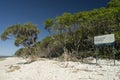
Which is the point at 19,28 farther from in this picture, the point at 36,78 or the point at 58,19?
the point at 36,78

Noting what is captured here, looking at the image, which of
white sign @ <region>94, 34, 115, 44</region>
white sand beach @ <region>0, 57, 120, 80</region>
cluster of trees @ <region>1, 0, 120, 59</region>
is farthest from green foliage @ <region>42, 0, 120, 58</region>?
white sand beach @ <region>0, 57, 120, 80</region>

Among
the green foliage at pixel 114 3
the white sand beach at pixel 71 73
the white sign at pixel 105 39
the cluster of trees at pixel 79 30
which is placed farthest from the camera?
the green foliage at pixel 114 3

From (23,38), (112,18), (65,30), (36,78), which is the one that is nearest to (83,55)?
(65,30)

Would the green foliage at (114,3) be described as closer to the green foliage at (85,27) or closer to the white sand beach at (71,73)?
the green foliage at (85,27)

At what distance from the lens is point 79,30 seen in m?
29.8

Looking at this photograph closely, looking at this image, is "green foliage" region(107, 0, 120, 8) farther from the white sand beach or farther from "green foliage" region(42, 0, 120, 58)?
the white sand beach

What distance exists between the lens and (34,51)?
101 ft

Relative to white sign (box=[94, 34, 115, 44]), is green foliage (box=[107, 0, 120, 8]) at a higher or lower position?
higher

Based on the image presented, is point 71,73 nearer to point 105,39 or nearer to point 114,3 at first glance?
point 105,39

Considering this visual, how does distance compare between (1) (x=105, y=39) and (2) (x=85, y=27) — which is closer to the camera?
(1) (x=105, y=39)

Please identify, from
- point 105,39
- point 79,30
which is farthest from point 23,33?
point 105,39

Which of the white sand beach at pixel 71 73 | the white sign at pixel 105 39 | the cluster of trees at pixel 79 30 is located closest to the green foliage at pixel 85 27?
the cluster of trees at pixel 79 30

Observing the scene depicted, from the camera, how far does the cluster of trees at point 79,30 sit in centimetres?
2720

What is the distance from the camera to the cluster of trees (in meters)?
27.2
